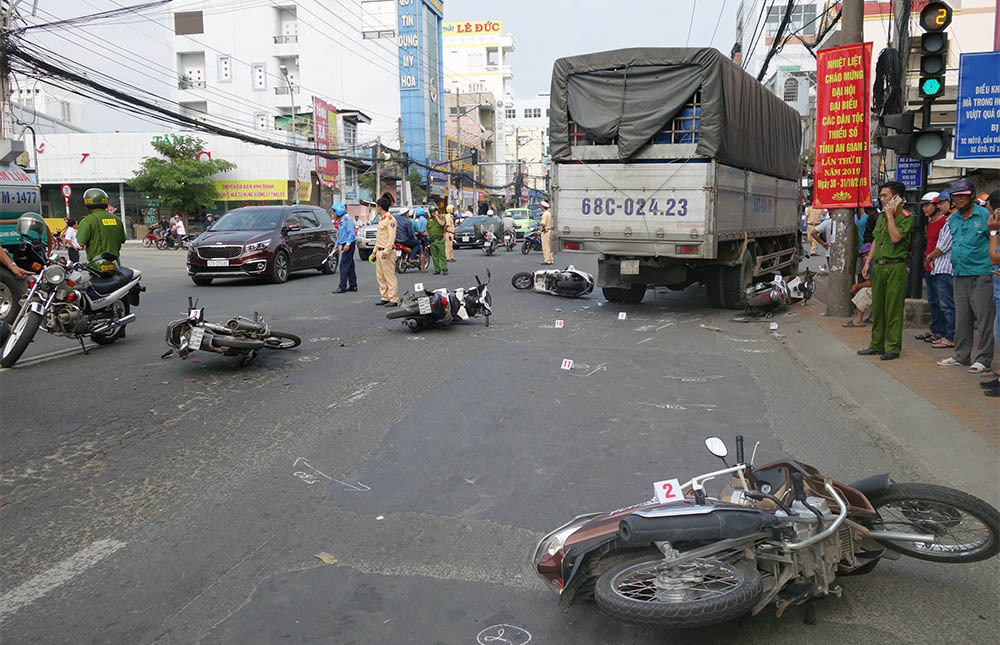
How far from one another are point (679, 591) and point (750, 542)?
0.35 meters

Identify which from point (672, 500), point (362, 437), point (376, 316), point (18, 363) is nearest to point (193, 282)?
point (376, 316)

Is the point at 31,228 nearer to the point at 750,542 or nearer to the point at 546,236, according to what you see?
the point at 750,542

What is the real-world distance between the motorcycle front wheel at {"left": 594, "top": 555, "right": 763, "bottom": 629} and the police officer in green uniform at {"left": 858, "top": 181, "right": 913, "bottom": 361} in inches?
253

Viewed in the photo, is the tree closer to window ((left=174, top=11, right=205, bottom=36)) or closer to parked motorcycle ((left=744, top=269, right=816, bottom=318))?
window ((left=174, top=11, right=205, bottom=36))

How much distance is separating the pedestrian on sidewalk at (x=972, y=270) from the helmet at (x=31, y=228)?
11.8 metres

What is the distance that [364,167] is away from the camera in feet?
191

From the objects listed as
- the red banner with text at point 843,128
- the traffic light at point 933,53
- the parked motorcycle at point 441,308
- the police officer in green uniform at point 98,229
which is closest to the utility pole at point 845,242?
the red banner with text at point 843,128

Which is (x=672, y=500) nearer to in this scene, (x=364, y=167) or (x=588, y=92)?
(x=588, y=92)

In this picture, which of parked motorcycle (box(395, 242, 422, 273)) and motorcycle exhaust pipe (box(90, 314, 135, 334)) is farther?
parked motorcycle (box(395, 242, 422, 273))

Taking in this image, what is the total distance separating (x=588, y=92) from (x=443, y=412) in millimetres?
7497

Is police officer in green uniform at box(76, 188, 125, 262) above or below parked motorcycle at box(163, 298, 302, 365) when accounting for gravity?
above

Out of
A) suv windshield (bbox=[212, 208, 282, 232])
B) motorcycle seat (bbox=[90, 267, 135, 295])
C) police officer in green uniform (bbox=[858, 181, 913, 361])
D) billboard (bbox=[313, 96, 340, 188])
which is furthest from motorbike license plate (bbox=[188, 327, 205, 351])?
billboard (bbox=[313, 96, 340, 188])

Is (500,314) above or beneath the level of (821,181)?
beneath

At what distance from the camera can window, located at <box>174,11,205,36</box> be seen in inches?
2739
